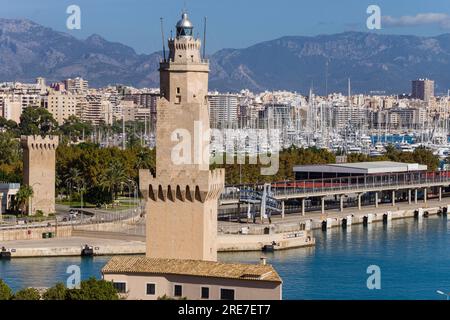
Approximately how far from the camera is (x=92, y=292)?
878 inches

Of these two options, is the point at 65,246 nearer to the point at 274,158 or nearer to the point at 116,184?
the point at 116,184

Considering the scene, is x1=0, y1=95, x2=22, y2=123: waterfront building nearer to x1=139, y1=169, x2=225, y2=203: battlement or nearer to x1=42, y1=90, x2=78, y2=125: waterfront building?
x1=42, y1=90, x2=78, y2=125: waterfront building

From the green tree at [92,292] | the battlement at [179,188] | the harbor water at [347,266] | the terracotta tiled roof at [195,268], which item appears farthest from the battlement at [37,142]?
the green tree at [92,292]

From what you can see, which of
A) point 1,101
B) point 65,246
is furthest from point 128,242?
point 1,101

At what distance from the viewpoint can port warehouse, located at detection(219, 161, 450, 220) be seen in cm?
6412

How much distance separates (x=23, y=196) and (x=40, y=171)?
2.16 metres

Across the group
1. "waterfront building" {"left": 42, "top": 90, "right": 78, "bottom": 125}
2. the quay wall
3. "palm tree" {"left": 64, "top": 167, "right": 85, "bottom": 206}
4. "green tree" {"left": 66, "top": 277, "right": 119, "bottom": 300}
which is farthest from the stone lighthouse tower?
"waterfront building" {"left": 42, "top": 90, "right": 78, "bottom": 125}

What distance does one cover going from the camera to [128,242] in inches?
1905

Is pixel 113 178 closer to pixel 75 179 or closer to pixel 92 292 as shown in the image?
pixel 75 179

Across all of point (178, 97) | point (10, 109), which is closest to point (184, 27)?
point (178, 97)

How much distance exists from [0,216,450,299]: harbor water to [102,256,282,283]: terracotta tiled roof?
12.2 m

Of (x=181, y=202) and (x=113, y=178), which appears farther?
(x=113, y=178)

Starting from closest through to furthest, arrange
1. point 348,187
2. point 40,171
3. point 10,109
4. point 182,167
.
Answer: point 182,167, point 40,171, point 348,187, point 10,109

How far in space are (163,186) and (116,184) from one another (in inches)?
1571
